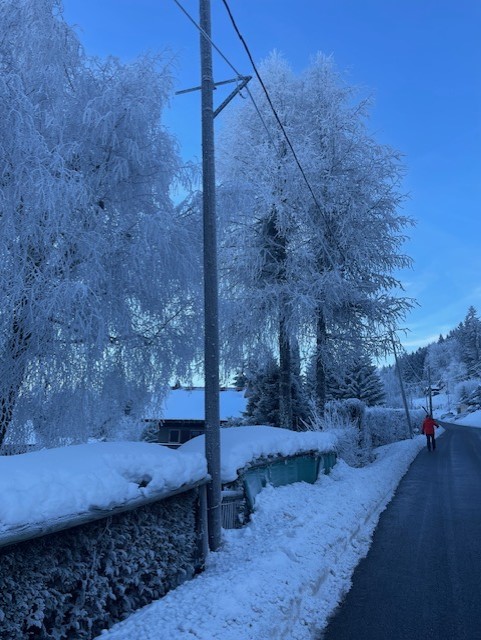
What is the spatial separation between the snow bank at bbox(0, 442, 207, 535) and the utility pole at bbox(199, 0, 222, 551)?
0.92 meters

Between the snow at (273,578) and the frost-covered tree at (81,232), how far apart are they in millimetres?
2528

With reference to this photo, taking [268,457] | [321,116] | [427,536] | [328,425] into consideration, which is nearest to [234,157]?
[321,116]

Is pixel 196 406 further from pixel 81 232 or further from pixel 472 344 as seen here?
pixel 472 344

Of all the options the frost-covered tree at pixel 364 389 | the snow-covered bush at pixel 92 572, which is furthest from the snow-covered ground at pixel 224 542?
the frost-covered tree at pixel 364 389

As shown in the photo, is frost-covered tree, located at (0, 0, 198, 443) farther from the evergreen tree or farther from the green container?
the evergreen tree

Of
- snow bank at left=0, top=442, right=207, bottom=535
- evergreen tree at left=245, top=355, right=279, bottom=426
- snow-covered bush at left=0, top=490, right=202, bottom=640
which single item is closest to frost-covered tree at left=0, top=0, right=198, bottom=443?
snow bank at left=0, top=442, right=207, bottom=535

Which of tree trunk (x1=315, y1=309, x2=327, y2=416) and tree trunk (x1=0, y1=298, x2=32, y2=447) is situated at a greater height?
tree trunk (x1=315, y1=309, x2=327, y2=416)

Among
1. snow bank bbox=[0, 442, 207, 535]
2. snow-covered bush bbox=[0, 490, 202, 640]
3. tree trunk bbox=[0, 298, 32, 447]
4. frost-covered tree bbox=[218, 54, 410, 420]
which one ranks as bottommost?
snow-covered bush bbox=[0, 490, 202, 640]

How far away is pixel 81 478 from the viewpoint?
372 cm

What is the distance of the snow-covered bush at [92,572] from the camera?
309 cm

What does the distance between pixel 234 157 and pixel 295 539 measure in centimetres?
1295

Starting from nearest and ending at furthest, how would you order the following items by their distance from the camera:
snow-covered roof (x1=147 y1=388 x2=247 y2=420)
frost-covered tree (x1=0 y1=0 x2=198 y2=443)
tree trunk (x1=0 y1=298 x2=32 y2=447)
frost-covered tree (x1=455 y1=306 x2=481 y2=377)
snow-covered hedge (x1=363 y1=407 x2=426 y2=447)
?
frost-covered tree (x1=0 y1=0 x2=198 y2=443)
tree trunk (x1=0 y1=298 x2=32 y2=447)
snow-covered hedge (x1=363 y1=407 x2=426 y2=447)
snow-covered roof (x1=147 y1=388 x2=247 y2=420)
frost-covered tree (x1=455 y1=306 x2=481 y2=377)

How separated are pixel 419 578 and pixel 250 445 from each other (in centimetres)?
288

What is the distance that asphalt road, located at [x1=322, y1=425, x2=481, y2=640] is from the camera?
424cm
